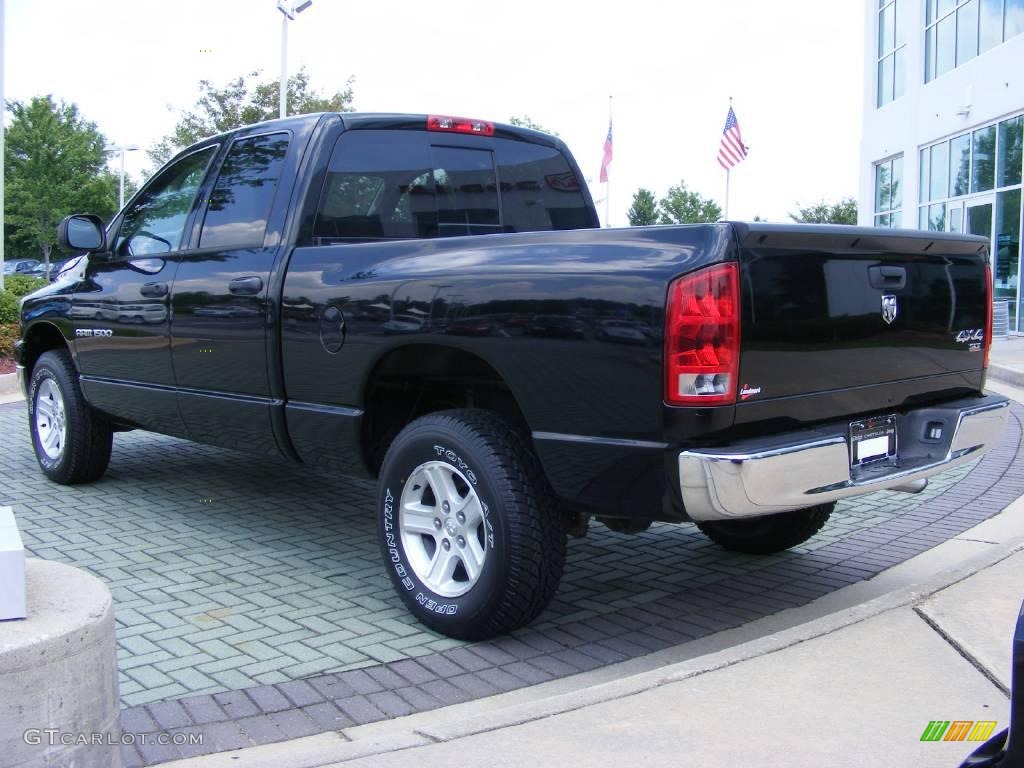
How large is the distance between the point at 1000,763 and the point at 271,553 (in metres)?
3.88

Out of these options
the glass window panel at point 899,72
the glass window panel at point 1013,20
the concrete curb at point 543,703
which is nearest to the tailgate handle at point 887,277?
the concrete curb at point 543,703

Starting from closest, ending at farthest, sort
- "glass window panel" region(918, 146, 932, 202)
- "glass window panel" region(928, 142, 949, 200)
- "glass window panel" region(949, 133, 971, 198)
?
"glass window panel" region(949, 133, 971, 198) → "glass window panel" region(928, 142, 949, 200) → "glass window panel" region(918, 146, 932, 202)

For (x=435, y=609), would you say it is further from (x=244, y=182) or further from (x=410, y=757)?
(x=244, y=182)

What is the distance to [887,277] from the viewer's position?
3812 mm

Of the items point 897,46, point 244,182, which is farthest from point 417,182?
point 897,46

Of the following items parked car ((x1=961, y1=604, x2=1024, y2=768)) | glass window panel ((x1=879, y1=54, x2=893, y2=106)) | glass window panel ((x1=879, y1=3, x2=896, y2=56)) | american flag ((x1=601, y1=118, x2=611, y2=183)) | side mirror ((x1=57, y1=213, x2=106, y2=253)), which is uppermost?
glass window panel ((x1=879, y1=3, x2=896, y2=56))

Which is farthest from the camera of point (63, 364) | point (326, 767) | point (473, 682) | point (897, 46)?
point (897, 46)

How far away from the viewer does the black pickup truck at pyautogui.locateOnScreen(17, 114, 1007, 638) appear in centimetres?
330

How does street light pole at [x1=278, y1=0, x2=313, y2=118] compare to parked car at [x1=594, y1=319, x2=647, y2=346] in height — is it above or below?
above

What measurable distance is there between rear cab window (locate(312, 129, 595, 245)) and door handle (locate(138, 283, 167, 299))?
1.11 metres

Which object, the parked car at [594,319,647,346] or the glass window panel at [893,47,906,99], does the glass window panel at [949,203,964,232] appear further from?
the parked car at [594,319,647,346]

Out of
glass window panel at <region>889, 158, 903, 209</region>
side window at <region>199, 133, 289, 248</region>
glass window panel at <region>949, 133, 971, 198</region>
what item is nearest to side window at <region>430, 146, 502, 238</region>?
side window at <region>199, 133, 289, 248</region>

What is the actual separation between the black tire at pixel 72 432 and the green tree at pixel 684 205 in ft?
161

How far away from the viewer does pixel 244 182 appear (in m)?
5.15
